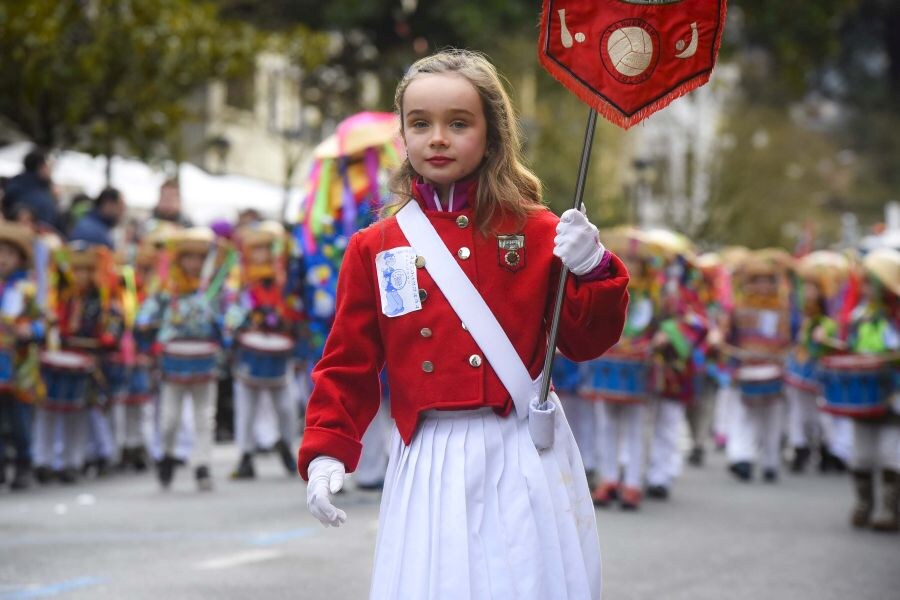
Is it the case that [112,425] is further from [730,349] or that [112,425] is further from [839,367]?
[839,367]

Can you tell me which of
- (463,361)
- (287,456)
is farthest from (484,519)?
(287,456)

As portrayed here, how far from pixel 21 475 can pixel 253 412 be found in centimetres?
182

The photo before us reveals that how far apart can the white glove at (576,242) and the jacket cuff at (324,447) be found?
2.45 ft

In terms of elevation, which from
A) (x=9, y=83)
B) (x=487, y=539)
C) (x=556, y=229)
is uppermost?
(x=9, y=83)

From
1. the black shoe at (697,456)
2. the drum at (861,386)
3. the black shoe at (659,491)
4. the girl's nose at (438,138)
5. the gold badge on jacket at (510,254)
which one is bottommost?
the black shoe at (697,456)

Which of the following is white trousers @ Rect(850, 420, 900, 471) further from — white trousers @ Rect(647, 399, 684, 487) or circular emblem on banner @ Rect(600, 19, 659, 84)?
circular emblem on banner @ Rect(600, 19, 659, 84)

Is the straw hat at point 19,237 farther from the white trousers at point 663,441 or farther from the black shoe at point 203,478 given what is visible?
the white trousers at point 663,441

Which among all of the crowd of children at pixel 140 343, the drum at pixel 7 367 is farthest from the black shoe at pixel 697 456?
the drum at pixel 7 367

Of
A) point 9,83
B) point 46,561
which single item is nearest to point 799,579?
point 46,561

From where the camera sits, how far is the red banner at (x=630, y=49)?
434 centimetres

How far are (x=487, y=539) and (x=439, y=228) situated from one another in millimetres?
832

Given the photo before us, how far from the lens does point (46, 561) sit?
823 cm

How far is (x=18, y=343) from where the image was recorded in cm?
1153

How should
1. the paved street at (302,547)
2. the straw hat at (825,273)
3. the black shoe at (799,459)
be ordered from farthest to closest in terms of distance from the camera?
the black shoe at (799,459) → the straw hat at (825,273) → the paved street at (302,547)
